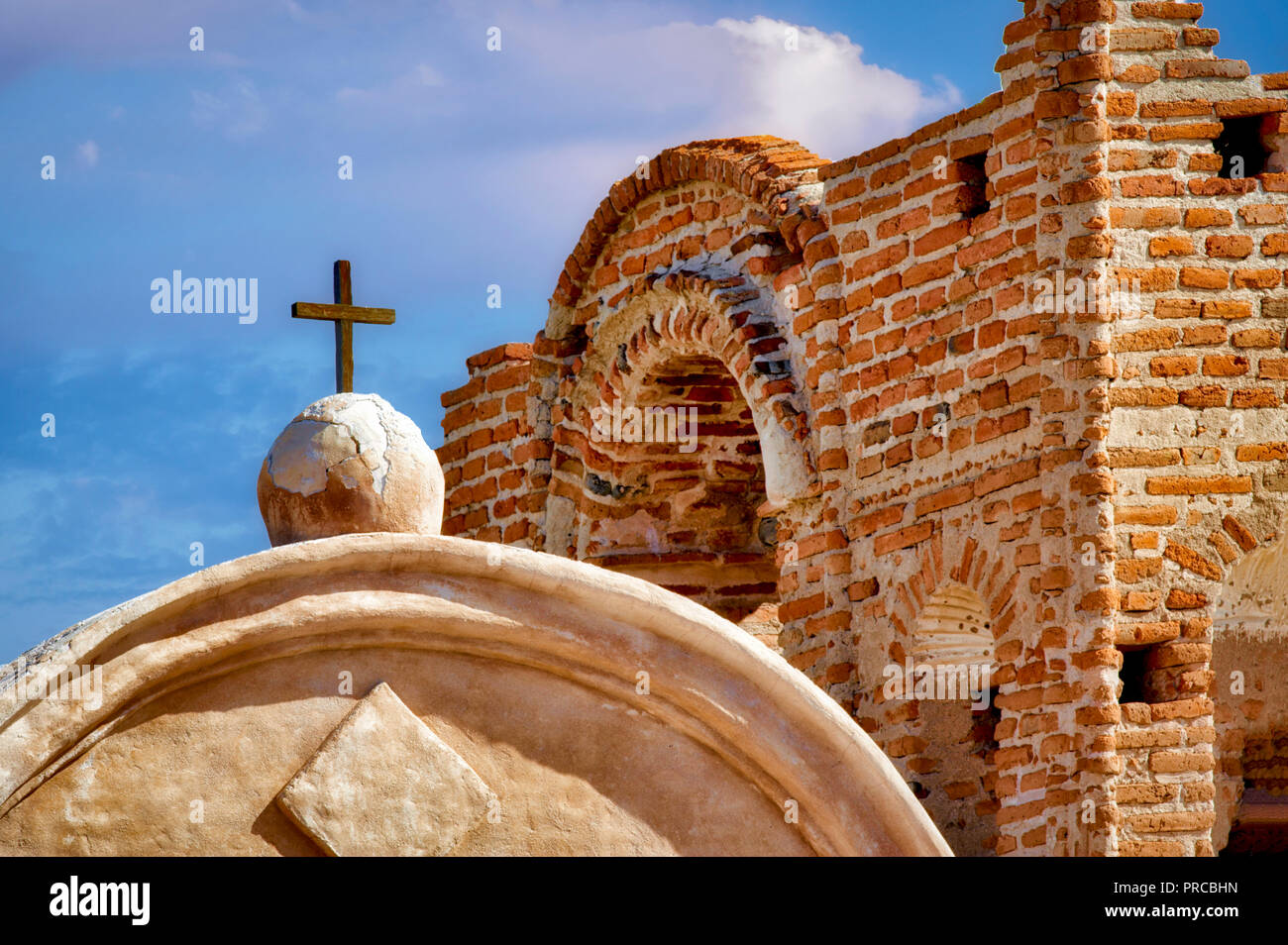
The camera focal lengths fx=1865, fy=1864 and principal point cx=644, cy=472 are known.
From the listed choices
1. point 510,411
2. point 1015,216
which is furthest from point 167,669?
point 510,411

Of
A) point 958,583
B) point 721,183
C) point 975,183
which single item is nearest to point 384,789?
point 958,583

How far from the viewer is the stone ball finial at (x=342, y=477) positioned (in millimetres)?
4055

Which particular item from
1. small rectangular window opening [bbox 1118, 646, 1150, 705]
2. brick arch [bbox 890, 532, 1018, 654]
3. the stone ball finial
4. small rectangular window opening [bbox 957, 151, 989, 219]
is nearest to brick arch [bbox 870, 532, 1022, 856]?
brick arch [bbox 890, 532, 1018, 654]

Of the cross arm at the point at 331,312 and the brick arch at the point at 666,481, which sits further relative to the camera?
the brick arch at the point at 666,481

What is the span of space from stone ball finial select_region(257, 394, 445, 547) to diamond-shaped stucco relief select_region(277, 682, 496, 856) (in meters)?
0.42

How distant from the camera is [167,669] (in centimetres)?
364

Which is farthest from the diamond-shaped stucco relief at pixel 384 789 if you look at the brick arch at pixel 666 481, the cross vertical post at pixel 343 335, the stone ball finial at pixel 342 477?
the brick arch at pixel 666 481

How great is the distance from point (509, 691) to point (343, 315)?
4192 mm

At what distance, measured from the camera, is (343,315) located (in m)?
7.89

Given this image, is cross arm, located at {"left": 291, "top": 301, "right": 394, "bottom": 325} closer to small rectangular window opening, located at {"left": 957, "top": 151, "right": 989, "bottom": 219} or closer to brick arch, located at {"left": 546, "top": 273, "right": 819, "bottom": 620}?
brick arch, located at {"left": 546, "top": 273, "right": 819, "bottom": 620}

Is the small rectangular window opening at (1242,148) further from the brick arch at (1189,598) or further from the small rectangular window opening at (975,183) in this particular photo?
the brick arch at (1189,598)

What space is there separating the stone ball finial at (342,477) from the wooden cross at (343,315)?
11.1ft

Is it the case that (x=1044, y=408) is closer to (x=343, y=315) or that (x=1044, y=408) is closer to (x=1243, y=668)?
(x=1243, y=668)

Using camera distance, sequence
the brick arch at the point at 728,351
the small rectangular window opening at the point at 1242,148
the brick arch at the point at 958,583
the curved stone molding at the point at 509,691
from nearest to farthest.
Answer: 1. the curved stone molding at the point at 509,691
2. the brick arch at the point at 958,583
3. the small rectangular window opening at the point at 1242,148
4. the brick arch at the point at 728,351
